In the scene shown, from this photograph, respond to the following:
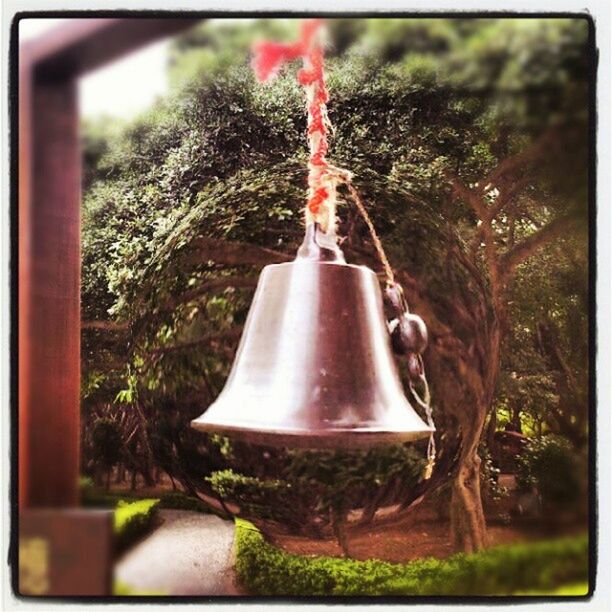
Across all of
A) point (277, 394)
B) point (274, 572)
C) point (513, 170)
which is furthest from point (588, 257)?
point (274, 572)

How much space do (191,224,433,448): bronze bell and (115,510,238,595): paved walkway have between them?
0.32 m

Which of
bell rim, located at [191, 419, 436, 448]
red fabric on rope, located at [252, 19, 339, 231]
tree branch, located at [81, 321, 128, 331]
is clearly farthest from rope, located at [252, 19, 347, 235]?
tree branch, located at [81, 321, 128, 331]

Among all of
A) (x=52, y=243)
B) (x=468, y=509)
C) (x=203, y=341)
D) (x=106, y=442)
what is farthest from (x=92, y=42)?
(x=468, y=509)

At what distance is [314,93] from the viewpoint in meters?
1.30

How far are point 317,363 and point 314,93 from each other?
0.47 m

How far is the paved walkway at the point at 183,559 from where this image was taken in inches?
54.1

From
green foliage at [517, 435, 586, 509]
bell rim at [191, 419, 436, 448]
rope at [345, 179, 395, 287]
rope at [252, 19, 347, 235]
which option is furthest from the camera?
green foliage at [517, 435, 586, 509]

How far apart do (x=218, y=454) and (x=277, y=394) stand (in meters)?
0.22

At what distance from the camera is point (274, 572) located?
1.37 m

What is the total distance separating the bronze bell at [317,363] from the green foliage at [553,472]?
0.36 metres

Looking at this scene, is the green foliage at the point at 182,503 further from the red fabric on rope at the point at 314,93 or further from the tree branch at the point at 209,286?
A: the red fabric on rope at the point at 314,93

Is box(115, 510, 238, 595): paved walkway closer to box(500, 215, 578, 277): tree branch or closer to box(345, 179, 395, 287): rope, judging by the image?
box(345, 179, 395, 287): rope

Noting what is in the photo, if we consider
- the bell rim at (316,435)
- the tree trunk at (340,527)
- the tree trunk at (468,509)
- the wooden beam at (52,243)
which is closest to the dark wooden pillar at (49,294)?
the wooden beam at (52,243)

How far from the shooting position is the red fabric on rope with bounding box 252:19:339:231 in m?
1.19
